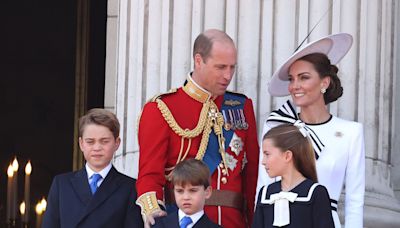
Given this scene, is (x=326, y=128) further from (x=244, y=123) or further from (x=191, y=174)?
(x=191, y=174)

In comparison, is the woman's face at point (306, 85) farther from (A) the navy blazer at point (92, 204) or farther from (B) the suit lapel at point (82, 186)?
(B) the suit lapel at point (82, 186)

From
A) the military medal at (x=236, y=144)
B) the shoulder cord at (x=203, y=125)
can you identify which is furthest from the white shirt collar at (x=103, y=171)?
the military medal at (x=236, y=144)

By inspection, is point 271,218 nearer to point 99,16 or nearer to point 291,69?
point 291,69

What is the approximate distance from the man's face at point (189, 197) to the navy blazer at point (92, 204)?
349mm

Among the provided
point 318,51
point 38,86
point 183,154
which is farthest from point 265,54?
→ point 38,86

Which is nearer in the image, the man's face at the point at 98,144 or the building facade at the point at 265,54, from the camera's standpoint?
the man's face at the point at 98,144

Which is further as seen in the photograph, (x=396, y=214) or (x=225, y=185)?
(x=396, y=214)

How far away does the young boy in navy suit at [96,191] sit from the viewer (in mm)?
5695

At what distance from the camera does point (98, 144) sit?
18.8ft

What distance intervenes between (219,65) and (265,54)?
90cm

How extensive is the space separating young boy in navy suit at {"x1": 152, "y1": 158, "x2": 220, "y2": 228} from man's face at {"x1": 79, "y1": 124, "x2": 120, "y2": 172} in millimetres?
403

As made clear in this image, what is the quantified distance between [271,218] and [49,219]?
1.04 m

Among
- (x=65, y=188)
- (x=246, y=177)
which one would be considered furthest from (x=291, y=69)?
(x=65, y=188)

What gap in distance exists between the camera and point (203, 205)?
18.2ft
